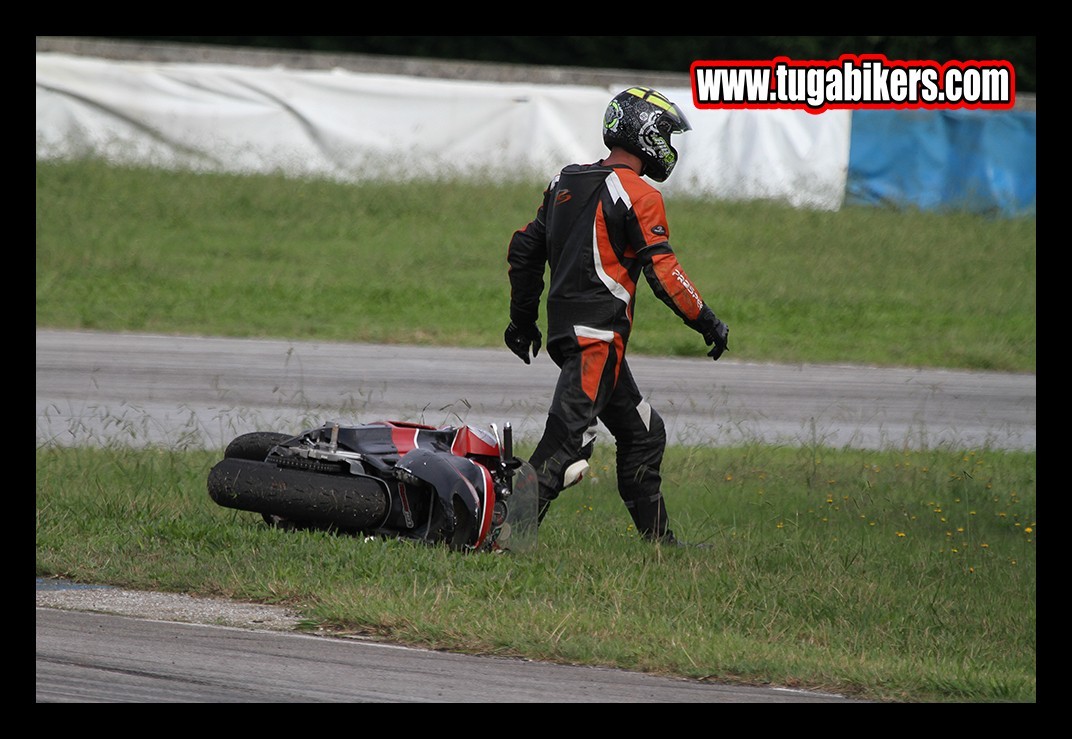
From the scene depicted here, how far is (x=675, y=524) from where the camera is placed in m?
7.21

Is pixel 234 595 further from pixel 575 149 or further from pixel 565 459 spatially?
pixel 575 149

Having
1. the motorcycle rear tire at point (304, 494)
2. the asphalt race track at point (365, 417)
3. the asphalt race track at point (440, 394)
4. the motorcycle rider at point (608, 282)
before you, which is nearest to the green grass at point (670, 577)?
the motorcycle rear tire at point (304, 494)

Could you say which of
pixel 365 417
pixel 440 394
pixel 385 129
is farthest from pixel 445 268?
pixel 365 417

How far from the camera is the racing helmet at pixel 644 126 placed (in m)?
6.39

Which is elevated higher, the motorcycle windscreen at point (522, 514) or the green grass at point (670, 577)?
the motorcycle windscreen at point (522, 514)

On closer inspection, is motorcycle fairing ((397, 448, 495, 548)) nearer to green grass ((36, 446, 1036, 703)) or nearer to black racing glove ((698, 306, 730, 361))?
green grass ((36, 446, 1036, 703))

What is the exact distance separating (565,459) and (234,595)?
5.04 ft

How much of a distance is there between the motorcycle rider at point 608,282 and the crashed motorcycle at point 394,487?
19cm

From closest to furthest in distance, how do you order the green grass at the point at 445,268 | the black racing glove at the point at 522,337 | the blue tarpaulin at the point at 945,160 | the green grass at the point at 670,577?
the green grass at the point at 670,577
the black racing glove at the point at 522,337
the green grass at the point at 445,268
the blue tarpaulin at the point at 945,160

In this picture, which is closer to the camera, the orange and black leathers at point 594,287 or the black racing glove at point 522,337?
the orange and black leathers at point 594,287

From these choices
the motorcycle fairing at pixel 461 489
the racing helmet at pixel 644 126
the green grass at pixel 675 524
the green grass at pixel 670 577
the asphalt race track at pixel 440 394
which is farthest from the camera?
the asphalt race track at pixel 440 394

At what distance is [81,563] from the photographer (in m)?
5.96

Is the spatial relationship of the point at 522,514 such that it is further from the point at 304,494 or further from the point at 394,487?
the point at 304,494

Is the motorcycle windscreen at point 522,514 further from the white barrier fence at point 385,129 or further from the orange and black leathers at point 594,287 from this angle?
the white barrier fence at point 385,129
